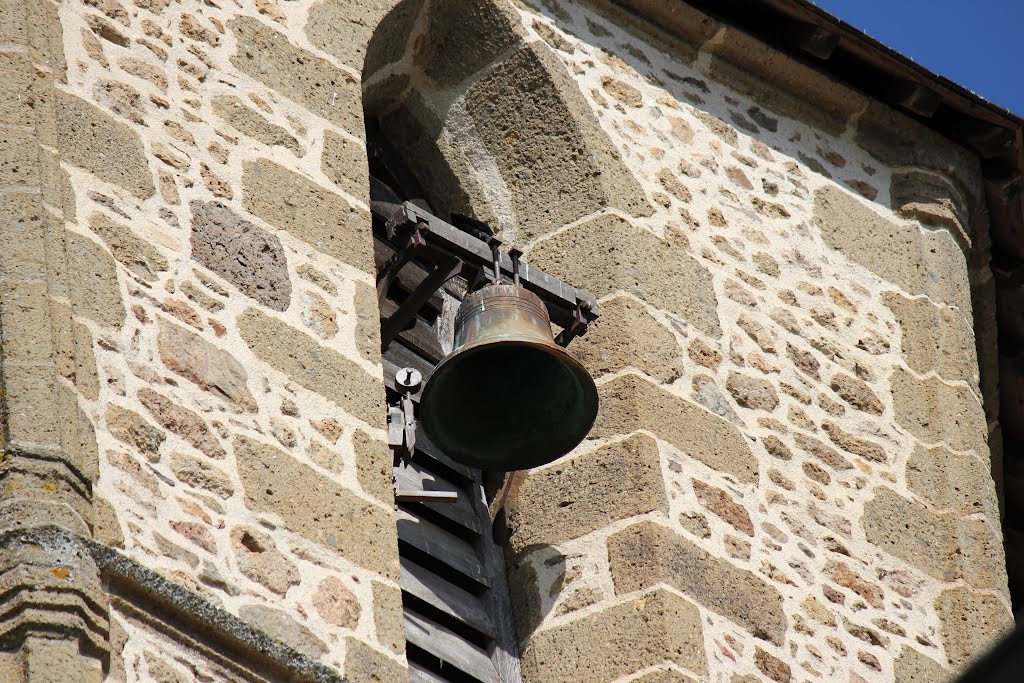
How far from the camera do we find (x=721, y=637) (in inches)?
232

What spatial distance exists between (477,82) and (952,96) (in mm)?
1797

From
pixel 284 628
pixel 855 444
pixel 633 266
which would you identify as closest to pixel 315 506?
pixel 284 628

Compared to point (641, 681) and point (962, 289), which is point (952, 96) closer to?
point (962, 289)

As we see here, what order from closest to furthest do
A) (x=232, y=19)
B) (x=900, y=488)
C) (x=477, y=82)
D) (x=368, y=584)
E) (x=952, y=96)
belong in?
(x=368, y=584) → (x=232, y=19) → (x=900, y=488) → (x=477, y=82) → (x=952, y=96)

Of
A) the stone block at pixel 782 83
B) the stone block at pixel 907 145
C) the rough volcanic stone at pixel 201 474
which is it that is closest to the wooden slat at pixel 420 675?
the rough volcanic stone at pixel 201 474

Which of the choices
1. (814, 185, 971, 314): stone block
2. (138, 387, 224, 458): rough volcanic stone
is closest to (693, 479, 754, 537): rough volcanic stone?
(814, 185, 971, 314): stone block

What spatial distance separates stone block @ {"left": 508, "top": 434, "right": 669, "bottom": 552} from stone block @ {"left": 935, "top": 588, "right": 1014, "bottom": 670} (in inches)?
41.7

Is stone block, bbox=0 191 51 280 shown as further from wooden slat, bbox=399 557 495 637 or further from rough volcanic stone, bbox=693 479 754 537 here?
rough volcanic stone, bbox=693 479 754 537

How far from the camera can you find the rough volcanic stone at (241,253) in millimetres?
5484

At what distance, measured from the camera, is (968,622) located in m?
6.61

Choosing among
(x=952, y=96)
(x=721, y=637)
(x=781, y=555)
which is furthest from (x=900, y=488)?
(x=952, y=96)

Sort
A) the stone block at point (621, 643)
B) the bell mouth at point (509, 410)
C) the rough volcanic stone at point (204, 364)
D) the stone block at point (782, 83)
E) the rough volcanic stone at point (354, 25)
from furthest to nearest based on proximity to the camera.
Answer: the stone block at point (782, 83) → the rough volcanic stone at point (354, 25) → the stone block at point (621, 643) → the bell mouth at point (509, 410) → the rough volcanic stone at point (204, 364)

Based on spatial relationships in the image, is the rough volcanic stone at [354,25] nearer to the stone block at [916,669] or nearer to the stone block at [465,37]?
the stone block at [465,37]

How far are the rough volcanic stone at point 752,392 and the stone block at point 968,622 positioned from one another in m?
0.78
